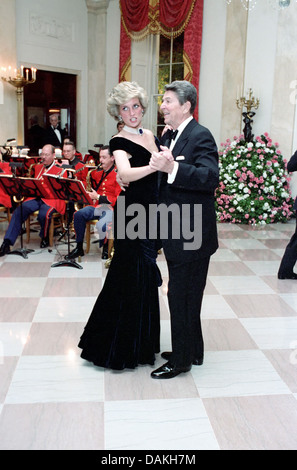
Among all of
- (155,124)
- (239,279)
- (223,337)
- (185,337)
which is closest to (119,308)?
(185,337)

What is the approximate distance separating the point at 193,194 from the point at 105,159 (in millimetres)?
3314

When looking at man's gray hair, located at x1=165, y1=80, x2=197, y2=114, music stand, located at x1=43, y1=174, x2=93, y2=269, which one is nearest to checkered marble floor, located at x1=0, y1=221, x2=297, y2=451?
music stand, located at x1=43, y1=174, x2=93, y2=269

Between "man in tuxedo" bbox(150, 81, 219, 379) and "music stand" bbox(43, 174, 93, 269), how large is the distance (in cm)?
255

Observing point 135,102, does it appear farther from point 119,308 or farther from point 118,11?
point 118,11

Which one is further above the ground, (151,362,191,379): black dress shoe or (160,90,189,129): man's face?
(160,90,189,129): man's face

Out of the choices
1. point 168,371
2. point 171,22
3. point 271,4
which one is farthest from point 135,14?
point 168,371

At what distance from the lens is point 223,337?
3654 millimetres

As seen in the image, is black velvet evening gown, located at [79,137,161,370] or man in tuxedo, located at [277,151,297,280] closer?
black velvet evening gown, located at [79,137,161,370]

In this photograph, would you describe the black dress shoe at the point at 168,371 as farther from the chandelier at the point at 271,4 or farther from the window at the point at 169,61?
the window at the point at 169,61

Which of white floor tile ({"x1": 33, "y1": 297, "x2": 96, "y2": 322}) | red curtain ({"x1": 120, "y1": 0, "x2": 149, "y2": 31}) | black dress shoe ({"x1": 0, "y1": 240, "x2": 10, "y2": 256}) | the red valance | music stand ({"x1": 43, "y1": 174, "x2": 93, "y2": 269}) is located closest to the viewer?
white floor tile ({"x1": 33, "y1": 297, "x2": 96, "y2": 322})

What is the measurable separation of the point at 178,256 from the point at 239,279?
258 cm

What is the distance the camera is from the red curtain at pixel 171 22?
9.48 meters

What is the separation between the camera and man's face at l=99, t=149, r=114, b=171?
581 centimetres

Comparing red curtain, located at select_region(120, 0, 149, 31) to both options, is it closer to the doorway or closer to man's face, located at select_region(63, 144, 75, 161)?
the doorway
